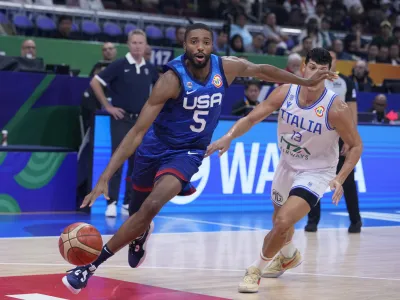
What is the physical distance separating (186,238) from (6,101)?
3391 millimetres

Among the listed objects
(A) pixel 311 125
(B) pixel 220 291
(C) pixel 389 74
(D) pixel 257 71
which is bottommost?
(C) pixel 389 74

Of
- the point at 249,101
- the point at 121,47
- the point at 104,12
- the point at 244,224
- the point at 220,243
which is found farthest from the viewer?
the point at 104,12

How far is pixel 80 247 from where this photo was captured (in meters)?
5.85

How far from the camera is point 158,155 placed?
6.11 meters

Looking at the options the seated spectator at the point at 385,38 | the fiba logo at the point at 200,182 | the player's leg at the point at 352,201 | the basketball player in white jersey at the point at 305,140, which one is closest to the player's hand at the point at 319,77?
the basketball player in white jersey at the point at 305,140

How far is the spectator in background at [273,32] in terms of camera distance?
18297mm

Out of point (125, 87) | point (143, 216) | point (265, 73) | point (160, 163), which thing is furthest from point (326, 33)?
point (143, 216)

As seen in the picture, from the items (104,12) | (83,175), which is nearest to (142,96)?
(83,175)

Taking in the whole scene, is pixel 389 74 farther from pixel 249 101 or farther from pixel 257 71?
pixel 257 71

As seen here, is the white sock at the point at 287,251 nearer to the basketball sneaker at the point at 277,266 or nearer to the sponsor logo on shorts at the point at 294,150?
the basketball sneaker at the point at 277,266

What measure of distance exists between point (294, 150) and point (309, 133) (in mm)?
194

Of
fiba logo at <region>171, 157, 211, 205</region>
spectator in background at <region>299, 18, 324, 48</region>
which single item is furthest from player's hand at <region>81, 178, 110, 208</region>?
spectator in background at <region>299, 18, 324, 48</region>

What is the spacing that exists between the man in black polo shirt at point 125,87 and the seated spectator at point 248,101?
1789 mm

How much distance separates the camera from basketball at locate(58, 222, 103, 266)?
5844mm
